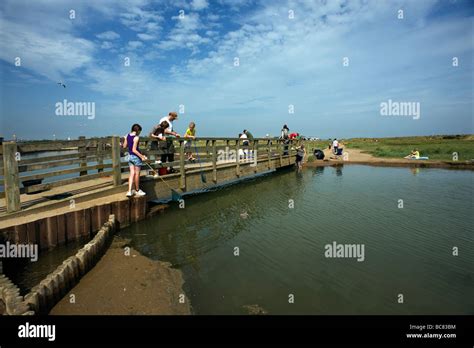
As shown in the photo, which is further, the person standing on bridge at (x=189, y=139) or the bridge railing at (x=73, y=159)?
the person standing on bridge at (x=189, y=139)

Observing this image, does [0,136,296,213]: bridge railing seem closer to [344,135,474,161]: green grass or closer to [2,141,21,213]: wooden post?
[2,141,21,213]: wooden post

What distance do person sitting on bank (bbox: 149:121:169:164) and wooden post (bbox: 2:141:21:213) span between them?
417 cm

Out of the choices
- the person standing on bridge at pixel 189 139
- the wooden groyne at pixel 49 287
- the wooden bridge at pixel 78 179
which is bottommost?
the wooden groyne at pixel 49 287

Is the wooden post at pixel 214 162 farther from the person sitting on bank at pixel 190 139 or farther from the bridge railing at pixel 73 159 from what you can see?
the person sitting on bank at pixel 190 139

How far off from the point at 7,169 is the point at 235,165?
10.3m

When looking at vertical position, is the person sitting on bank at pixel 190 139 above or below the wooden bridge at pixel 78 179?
above

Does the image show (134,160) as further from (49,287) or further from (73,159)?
(49,287)

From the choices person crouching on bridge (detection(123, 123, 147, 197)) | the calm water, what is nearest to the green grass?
the calm water

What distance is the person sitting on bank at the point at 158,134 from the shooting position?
393 inches

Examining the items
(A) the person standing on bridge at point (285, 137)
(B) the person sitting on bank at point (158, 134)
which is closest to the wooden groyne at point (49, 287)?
(B) the person sitting on bank at point (158, 134)

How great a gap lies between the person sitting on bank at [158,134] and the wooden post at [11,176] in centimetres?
417

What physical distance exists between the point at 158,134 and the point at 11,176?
4.76 m

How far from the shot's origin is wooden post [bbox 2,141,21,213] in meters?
6.20
